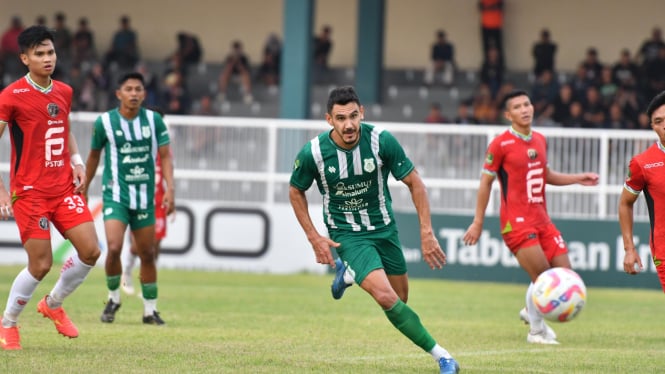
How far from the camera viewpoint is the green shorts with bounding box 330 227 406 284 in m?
9.44

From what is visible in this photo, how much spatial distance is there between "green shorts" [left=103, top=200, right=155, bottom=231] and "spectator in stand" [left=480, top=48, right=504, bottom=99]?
15604mm

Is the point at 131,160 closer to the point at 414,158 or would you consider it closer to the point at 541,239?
the point at 541,239

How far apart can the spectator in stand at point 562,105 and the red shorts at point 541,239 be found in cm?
1222

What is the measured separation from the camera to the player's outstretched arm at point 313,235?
9.33 m

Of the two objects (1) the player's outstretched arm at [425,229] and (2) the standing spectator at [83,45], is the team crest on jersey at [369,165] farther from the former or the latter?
(2) the standing spectator at [83,45]

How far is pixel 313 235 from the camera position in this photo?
31.1 feet

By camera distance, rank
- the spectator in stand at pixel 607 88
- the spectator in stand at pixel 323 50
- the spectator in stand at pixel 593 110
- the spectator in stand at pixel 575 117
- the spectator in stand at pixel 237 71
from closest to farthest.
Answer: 1. the spectator in stand at pixel 593 110
2. the spectator in stand at pixel 575 117
3. the spectator in stand at pixel 607 88
4. the spectator in stand at pixel 237 71
5. the spectator in stand at pixel 323 50

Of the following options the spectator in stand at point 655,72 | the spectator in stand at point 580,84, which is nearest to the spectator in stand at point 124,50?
the spectator in stand at point 580,84

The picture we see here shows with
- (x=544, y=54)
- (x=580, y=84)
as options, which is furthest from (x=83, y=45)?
(x=580, y=84)

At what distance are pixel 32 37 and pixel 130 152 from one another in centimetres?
313

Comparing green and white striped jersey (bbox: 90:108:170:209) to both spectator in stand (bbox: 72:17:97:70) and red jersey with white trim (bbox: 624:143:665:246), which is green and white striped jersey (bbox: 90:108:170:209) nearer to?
red jersey with white trim (bbox: 624:143:665:246)

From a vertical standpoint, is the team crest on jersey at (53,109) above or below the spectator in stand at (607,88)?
below

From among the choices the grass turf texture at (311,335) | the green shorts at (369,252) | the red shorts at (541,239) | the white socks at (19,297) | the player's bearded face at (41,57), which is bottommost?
Result: the grass turf texture at (311,335)

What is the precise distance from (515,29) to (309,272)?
12.0m
